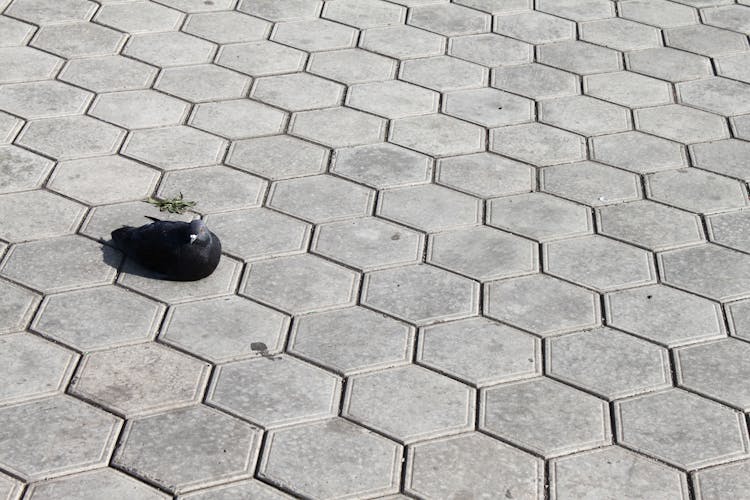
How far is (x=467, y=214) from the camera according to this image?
17.1ft

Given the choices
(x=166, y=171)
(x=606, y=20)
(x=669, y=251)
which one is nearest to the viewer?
(x=669, y=251)

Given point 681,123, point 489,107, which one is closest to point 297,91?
point 489,107

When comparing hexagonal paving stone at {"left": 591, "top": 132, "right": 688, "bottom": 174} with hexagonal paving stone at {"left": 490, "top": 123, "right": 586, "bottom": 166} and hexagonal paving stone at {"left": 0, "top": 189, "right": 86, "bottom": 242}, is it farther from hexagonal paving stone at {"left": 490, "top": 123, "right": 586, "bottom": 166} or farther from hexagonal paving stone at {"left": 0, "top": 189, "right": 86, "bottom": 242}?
hexagonal paving stone at {"left": 0, "top": 189, "right": 86, "bottom": 242}

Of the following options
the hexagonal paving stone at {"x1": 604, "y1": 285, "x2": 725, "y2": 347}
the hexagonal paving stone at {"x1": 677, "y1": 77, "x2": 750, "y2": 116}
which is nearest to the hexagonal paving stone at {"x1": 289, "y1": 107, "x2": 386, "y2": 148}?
the hexagonal paving stone at {"x1": 604, "y1": 285, "x2": 725, "y2": 347}

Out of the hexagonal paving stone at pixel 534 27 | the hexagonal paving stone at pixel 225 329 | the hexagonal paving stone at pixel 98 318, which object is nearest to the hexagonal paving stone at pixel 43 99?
the hexagonal paving stone at pixel 98 318

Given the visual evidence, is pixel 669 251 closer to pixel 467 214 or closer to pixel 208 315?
pixel 467 214

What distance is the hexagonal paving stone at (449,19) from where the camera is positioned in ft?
22.7

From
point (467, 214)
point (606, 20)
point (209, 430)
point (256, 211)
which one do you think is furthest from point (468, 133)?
point (209, 430)

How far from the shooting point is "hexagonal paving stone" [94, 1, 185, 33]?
673cm

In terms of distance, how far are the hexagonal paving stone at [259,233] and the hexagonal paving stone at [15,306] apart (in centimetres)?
82

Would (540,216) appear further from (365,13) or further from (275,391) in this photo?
(365,13)

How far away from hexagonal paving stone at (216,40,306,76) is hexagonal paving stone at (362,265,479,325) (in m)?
1.99

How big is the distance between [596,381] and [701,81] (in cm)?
286

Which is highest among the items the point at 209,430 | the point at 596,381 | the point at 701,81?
Result: the point at 701,81
